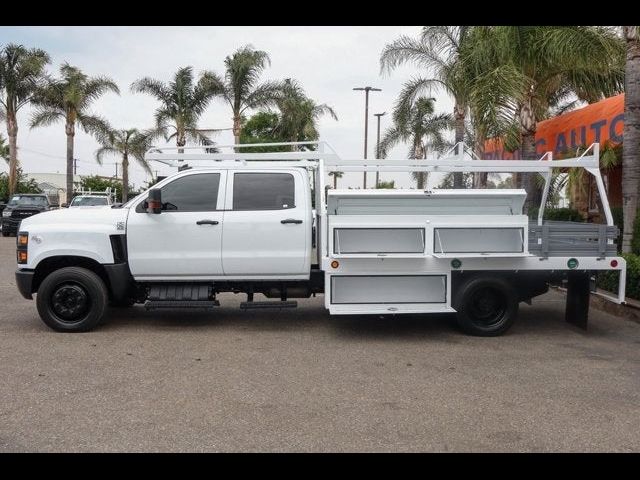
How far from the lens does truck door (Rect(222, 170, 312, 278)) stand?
7.73m

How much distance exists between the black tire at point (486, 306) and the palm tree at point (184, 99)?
24339 mm

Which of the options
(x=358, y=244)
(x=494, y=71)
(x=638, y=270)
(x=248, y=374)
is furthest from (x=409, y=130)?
(x=248, y=374)

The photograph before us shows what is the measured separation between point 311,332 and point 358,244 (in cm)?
132

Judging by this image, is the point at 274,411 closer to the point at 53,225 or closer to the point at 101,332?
the point at 101,332

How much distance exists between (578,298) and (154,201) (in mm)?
5593

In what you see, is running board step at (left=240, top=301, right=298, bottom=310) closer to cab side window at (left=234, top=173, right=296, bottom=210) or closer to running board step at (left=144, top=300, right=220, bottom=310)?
running board step at (left=144, top=300, right=220, bottom=310)

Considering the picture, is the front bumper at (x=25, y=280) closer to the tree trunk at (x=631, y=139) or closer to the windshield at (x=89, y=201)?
the tree trunk at (x=631, y=139)

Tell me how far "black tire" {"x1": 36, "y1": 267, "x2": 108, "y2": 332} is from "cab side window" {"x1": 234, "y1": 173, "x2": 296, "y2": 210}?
78.6 inches

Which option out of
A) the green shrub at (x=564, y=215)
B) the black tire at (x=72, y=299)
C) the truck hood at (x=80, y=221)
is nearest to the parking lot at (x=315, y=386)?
the black tire at (x=72, y=299)

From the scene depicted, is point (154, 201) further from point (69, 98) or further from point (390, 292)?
point (69, 98)

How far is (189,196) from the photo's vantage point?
7.84 m

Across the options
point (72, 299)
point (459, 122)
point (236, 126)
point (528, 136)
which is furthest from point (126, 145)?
point (72, 299)

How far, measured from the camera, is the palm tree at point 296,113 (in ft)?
99.6

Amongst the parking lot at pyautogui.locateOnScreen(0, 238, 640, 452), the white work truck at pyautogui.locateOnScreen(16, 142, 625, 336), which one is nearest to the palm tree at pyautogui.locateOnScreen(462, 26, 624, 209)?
the white work truck at pyautogui.locateOnScreen(16, 142, 625, 336)
